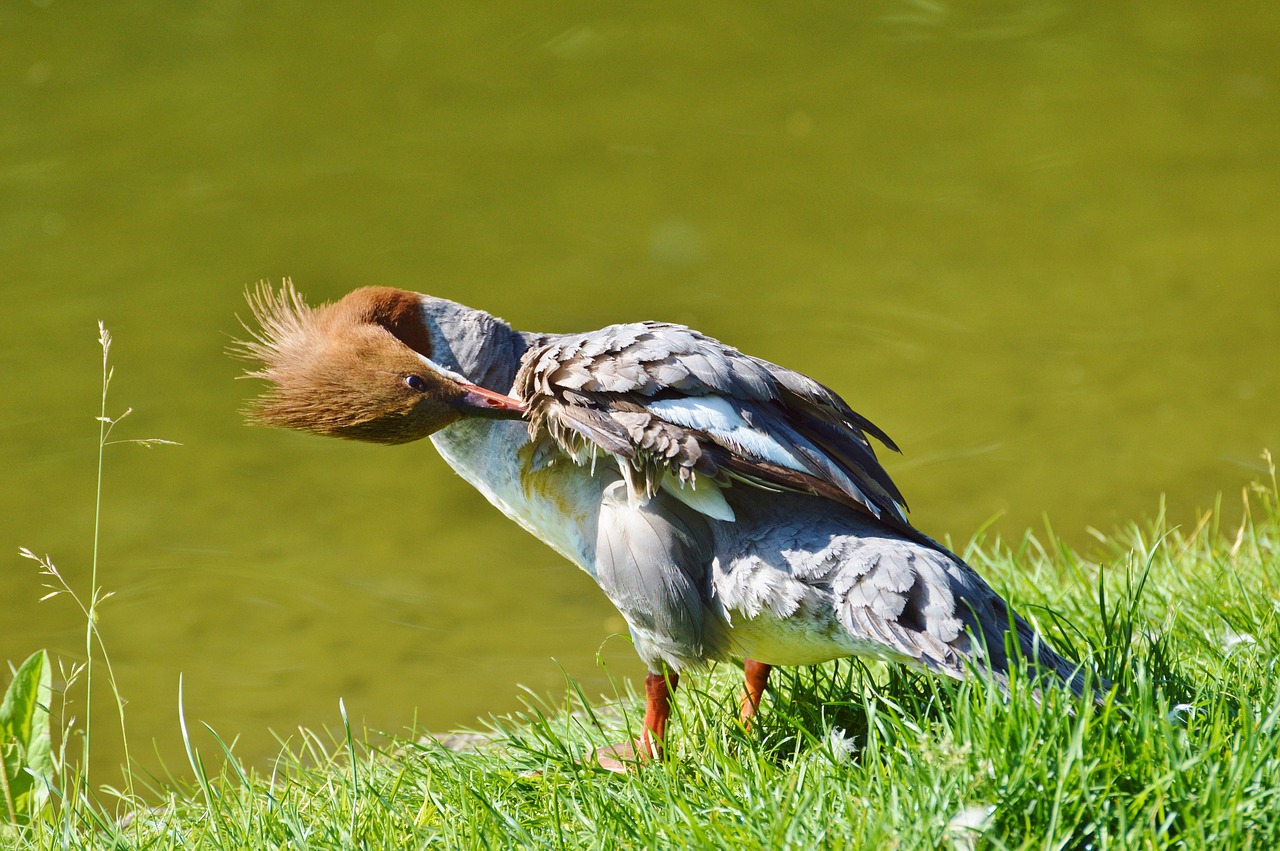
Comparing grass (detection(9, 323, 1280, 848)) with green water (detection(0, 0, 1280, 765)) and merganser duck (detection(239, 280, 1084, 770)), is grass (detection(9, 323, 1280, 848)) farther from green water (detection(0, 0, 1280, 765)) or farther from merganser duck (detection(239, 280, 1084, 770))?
green water (detection(0, 0, 1280, 765))

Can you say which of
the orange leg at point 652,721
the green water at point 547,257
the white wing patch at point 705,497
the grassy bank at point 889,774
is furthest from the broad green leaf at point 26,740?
the green water at point 547,257

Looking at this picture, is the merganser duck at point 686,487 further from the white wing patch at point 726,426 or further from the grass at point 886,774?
the grass at point 886,774

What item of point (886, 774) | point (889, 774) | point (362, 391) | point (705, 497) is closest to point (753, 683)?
point (705, 497)

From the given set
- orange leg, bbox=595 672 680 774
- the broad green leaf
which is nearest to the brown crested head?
orange leg, bbox=595 672 680 774

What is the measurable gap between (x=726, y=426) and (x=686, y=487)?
166 mm

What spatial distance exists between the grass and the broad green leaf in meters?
0.10

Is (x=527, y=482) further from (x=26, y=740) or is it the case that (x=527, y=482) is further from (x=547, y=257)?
(x=547, y=257)

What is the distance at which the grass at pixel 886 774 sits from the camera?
2.21 m

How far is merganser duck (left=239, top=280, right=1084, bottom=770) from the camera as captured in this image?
2.78m

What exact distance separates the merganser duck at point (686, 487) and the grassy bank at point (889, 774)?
0.52ft

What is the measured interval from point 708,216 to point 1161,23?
4.13 m

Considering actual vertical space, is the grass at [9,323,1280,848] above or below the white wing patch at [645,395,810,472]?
below

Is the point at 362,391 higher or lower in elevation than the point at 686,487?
higher

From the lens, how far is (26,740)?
3246 mm
